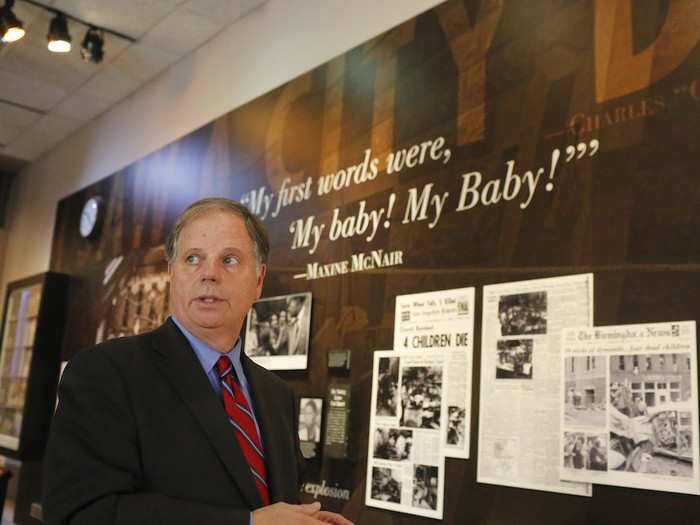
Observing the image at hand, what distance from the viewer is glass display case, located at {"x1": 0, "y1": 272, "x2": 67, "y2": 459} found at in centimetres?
640

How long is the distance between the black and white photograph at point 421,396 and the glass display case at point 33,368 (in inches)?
173

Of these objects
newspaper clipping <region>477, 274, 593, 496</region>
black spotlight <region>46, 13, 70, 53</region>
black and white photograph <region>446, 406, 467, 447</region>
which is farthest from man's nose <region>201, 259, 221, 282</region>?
black spotlight <region>46, 13, 70, 53</region>

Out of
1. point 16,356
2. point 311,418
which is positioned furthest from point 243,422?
point 16,356

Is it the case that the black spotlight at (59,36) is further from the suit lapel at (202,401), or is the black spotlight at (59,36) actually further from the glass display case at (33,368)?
the suit lapel at (202,401)

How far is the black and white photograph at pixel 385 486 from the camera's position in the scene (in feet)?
10.3

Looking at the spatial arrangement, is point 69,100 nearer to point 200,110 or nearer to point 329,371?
point 200,110

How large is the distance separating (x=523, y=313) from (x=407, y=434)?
0.76m

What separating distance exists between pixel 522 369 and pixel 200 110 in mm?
3432

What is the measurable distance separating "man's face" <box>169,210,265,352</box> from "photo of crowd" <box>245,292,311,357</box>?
2.09 meters

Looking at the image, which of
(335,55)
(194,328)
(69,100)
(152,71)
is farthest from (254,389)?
(69,100)

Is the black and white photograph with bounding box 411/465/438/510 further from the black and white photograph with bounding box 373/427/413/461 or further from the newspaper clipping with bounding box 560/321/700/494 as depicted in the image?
the newspaper clipping with bounding box 560/321/700/494

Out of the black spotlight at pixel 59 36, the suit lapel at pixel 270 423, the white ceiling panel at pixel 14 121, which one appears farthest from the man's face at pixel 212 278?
the white ceiling panel at pixel 14 121

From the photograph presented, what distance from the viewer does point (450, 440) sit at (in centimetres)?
296

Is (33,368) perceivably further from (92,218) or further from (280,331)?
(280,331)
